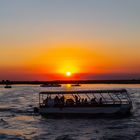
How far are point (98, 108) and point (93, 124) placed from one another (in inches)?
246

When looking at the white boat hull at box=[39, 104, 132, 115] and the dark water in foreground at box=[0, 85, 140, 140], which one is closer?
the dark water in foreground at box=[0, 85, 140, 140]

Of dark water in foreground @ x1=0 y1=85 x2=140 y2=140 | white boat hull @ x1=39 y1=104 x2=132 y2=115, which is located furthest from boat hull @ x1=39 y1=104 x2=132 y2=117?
dark water in foreground @ x1=0 y1=85 x2=140 y2=140

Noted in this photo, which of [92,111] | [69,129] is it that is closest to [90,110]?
[92,111]

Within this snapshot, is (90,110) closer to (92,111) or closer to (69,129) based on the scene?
(92,111)

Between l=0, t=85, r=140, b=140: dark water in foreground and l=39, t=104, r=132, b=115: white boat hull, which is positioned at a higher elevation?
l=39, t=104, r=132, b=115: white boat hull

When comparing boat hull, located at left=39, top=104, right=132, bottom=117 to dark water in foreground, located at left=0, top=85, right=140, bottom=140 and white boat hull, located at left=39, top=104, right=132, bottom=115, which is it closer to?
white boat hull, located at left=39, top=104, right=132, bottom=115

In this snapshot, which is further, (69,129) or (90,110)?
(90,110)

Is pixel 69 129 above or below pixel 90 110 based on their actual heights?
below

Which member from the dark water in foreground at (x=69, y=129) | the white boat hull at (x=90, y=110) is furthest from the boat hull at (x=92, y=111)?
the dark water in foreground at (x=69, y=129)

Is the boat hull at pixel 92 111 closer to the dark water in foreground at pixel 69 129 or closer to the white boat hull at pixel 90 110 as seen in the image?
the white boat hull at pixel 90 110

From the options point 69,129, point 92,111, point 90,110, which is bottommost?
point 69,129

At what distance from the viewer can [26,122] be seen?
56.1 m

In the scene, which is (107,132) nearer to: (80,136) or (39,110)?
(80,136)

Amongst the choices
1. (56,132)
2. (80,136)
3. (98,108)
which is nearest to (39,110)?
(98,108)
